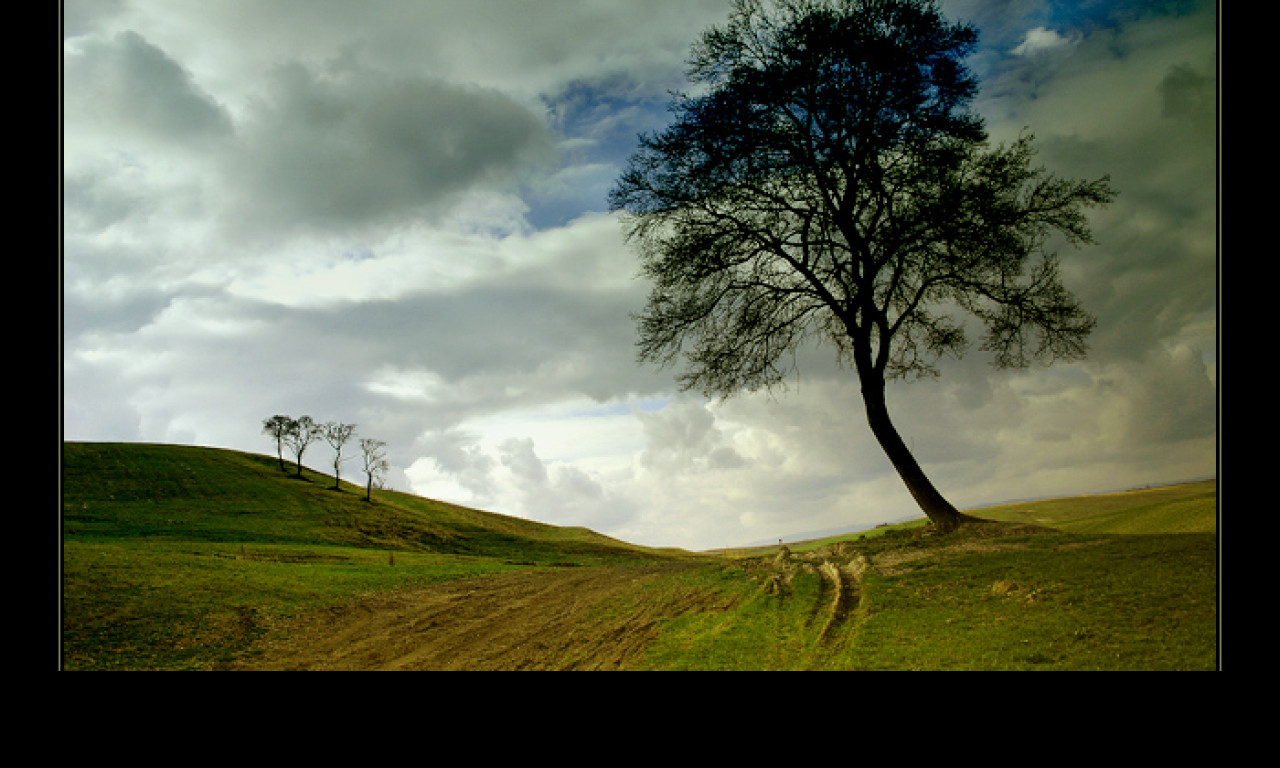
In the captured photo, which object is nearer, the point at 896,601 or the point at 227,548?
the point at 896,601

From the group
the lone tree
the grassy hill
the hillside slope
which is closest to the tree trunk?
the lone tree

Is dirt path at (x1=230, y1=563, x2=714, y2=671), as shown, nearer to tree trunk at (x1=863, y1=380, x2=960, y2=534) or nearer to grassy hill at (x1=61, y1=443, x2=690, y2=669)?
grassy hill at (x1=61, y1=443, x2=690, y2=669)

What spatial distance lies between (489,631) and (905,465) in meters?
8.41

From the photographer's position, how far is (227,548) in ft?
96.9

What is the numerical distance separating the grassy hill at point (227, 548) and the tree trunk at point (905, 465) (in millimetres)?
12233

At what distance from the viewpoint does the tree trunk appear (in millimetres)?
11945

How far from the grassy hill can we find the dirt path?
1.01 meters

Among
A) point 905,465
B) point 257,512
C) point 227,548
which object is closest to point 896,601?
point 905,465

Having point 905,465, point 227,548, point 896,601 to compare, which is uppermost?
point 905,465

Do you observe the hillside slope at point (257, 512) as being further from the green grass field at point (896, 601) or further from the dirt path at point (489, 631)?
the dirt path at point (489, 631)

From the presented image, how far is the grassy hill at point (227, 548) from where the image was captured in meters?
11.0

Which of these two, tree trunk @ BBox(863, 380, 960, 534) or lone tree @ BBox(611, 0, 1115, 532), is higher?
lone tree @ BBox(611, 0, 1115, 532)

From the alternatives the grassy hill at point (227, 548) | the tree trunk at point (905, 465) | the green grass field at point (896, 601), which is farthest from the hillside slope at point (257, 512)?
the tree trunk at point (905, 465)

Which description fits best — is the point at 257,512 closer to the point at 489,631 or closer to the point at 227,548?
the point at 227,548
